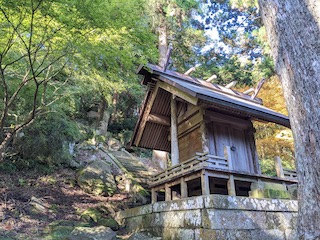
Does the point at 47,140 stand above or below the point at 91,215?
above

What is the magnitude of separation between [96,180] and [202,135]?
4.91 m

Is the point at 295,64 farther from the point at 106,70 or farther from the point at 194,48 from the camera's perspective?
the point at 194,48

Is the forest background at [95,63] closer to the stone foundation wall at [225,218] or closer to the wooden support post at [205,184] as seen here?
the wooden support post at [205,184]

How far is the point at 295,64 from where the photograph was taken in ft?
9.05

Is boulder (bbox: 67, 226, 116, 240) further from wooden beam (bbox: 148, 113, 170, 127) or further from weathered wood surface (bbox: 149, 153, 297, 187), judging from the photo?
wooden beam (bbox: 148, 113, 170, 127)

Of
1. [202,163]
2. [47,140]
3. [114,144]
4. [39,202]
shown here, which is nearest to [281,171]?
[202,163]

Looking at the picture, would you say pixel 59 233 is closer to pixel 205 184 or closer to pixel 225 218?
pixel 205 184

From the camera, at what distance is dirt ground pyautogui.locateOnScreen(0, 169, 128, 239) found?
6198 millimetres

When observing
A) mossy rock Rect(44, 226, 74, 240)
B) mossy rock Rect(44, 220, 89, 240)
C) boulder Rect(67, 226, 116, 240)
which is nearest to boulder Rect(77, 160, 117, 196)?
mossy rock Rect(44, 220, 89, 240)

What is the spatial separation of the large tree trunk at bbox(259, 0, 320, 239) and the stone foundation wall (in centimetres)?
286

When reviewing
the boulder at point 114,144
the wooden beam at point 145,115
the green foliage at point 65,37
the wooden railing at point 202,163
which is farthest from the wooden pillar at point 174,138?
the boulder at point 114,144

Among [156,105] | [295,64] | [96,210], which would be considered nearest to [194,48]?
[156,105]

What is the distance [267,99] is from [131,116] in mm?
11304

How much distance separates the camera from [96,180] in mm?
Answer: 9984
